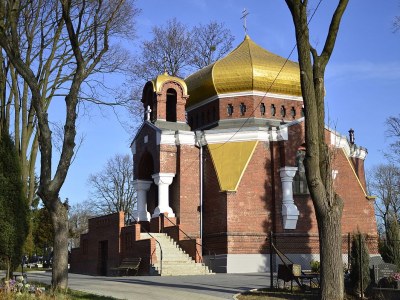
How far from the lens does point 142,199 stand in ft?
80.5

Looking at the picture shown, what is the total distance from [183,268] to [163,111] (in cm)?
738

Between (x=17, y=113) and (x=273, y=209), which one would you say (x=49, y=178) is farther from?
(x=273, y=209)

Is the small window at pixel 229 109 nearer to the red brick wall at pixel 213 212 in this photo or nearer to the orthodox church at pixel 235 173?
the orthodox church at pixel 235 173

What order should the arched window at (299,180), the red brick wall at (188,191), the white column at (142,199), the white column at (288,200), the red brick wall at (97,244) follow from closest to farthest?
the white column at (288,200), the red brick wall at (188,191), the arched window at (299,180), the red brick wall at (97,244), the white column at (142,199)

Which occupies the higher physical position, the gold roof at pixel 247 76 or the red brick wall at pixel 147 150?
the gold roof at pixel 247 76

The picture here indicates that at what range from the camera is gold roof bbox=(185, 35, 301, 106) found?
24.6m

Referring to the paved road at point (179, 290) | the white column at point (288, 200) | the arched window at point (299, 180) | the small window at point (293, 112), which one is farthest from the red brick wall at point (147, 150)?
the paved road at point (179, 290)

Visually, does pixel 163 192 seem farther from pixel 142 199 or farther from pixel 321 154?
pixel 321 154

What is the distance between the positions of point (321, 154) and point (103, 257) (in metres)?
15.4

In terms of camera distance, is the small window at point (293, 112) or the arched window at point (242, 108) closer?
the arched window at point (242, 108)

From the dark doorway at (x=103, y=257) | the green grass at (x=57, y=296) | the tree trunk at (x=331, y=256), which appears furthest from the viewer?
the dark doorway at (x=103, y=257)

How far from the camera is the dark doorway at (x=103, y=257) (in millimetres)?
23703

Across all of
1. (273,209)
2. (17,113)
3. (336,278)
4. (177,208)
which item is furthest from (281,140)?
(336,278)

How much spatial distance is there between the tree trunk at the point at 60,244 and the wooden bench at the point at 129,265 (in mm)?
9292
